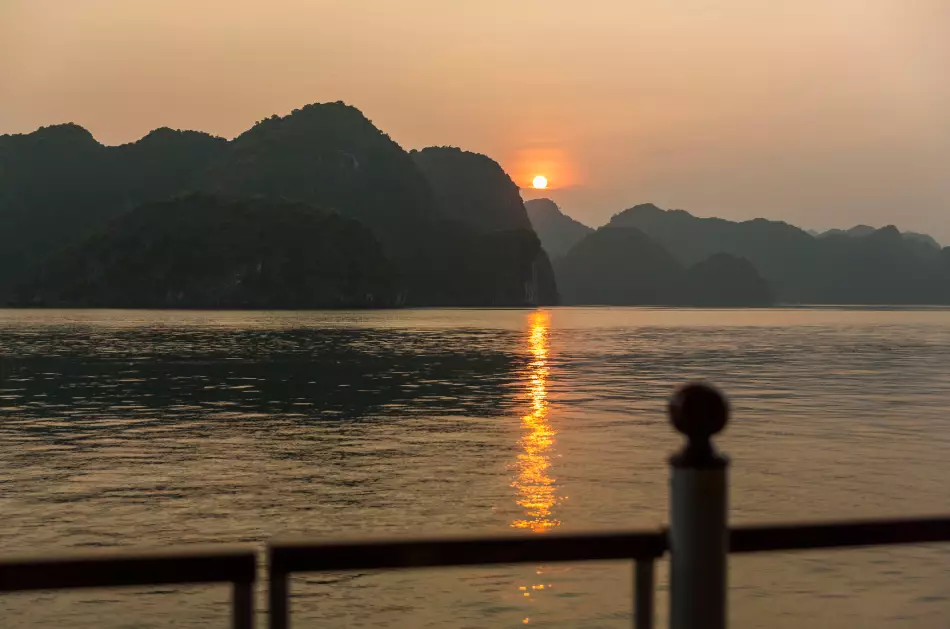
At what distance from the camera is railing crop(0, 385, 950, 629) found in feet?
13.4

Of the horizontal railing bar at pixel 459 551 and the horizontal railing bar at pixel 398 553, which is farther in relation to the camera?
the horizontal railing bar at pixel 459 551

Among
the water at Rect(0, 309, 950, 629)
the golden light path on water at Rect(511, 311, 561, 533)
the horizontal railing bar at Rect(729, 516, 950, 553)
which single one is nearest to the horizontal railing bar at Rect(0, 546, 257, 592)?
the horizontal railing bar at Rect(729, 516, 950, 553)

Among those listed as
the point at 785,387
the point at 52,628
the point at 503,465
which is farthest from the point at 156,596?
the point at 785,387

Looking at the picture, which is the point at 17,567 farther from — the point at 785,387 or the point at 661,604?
the point at 785,387

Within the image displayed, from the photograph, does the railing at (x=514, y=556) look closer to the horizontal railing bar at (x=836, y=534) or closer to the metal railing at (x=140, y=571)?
the metal railing at (x=140, y=571)

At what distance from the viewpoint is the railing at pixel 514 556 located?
4.09 meters

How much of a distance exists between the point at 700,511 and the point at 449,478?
1937 cm

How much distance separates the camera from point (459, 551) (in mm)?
4406

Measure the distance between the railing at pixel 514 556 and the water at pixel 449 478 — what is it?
7.82 meters

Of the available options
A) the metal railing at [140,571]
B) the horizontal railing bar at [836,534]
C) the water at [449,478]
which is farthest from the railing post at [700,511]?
the water at [449,478]

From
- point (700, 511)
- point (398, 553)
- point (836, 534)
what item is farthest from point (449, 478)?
point (700, 511)

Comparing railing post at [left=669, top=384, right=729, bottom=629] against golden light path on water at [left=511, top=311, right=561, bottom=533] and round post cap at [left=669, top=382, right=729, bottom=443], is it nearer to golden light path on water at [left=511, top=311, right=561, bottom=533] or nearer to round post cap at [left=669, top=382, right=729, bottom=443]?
round post cap at [left=669, top=382, right=729, bottom=443]

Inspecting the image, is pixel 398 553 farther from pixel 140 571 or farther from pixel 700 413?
pixel 700 413

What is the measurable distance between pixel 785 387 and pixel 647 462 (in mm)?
30320
